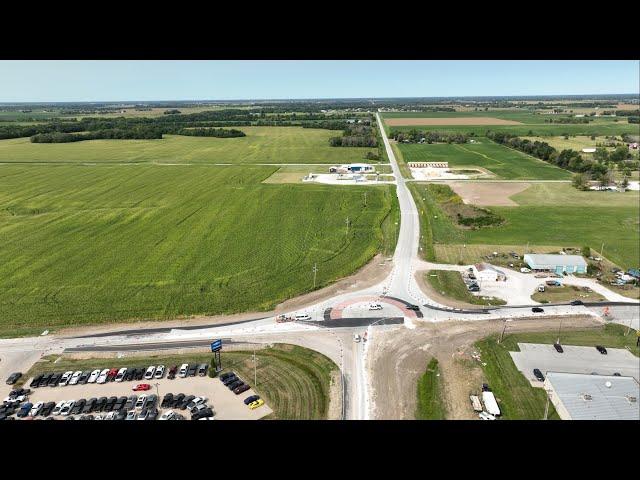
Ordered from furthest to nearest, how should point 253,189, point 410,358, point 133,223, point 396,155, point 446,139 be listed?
point 446,139
point 396,155
point 253,189
point 133,223
point 410,358

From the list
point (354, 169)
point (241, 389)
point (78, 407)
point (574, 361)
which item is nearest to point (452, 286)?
point (574, 361)

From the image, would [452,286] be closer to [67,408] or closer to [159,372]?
[159,372]

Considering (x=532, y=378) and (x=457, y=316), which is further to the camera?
(x=457, y=316)

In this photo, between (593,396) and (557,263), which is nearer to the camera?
(593,396)

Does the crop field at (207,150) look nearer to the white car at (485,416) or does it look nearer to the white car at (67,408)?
the white car at (67,408)
